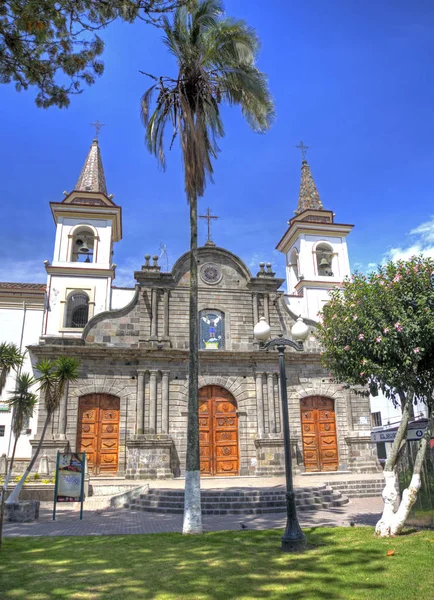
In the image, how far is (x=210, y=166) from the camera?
11781 millimetres

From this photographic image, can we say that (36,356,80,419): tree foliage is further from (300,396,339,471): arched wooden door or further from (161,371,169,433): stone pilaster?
(300,396,339,471): arched wooden door

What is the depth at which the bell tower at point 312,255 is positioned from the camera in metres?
23.9

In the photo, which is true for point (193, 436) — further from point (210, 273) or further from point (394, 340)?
point (210, 273)

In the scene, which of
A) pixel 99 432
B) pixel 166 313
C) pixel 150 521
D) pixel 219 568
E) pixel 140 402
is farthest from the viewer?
pixel 166 313

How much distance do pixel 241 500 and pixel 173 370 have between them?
7.85 m

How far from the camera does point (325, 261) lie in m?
24.9

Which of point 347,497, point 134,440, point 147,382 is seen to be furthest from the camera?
point 147,382

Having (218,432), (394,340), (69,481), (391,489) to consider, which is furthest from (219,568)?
(218,432)

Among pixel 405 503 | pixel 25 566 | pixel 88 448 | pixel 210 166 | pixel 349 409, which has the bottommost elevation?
pixel 25 566

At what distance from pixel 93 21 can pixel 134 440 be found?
1491 centimetres

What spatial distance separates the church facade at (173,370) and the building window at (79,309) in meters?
0.07

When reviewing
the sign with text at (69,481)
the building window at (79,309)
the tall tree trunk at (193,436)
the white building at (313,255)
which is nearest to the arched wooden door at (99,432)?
the building window at (79,309)

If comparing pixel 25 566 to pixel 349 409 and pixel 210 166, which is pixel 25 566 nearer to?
pixel 210 166

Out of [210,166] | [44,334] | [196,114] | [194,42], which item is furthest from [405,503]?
[44,334]
